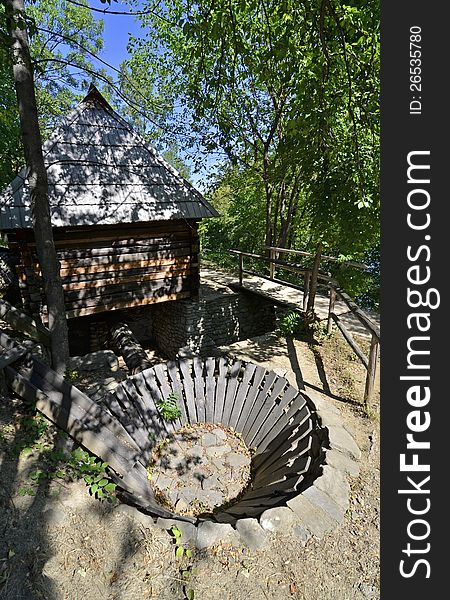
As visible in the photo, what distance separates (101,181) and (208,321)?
14.6 ft

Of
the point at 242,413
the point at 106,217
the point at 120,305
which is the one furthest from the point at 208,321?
the point at 242,413

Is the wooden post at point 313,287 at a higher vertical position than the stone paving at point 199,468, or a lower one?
higher

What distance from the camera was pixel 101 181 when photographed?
6.59 m

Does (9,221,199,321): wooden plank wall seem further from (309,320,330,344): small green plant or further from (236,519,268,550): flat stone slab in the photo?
(236,519,268,550): flat stone slab

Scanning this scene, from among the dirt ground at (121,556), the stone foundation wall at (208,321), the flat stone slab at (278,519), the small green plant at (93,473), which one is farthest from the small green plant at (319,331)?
the small green plant at (93,473)

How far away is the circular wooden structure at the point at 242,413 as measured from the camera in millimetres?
3480

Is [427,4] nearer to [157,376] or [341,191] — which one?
[341,191]

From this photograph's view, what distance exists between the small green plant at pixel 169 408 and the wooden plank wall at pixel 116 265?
11.3ft

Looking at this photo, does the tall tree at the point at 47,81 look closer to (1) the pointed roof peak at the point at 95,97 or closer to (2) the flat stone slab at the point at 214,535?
(1) the pointed roof peak at the point at 95,97

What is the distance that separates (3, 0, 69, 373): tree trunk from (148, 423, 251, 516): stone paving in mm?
1831

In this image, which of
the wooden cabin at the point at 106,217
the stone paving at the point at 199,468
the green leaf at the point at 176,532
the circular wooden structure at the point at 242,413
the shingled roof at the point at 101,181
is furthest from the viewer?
the wooden cabin at the point at 106,217

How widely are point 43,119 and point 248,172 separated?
33.2 feet

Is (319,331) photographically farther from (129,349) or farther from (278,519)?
(278,519)

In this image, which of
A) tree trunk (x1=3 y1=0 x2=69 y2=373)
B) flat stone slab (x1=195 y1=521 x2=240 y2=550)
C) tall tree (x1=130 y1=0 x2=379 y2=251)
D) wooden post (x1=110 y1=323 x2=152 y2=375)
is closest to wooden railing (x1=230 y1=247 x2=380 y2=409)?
tall tree (x1=130 y1=0 x2=379 y2=251)
